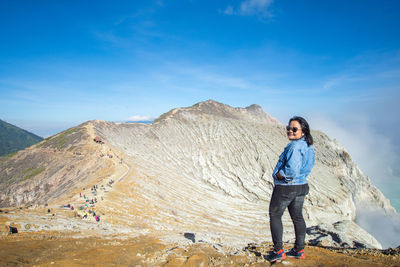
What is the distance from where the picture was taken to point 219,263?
18.9 feet

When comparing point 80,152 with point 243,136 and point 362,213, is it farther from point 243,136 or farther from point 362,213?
point 362,213

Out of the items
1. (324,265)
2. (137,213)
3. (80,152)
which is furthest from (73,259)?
(80,152)

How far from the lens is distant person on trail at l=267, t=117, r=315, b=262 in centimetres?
512

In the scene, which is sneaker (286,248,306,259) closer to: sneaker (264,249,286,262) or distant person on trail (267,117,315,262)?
distant person on trail (267,117,315,262)

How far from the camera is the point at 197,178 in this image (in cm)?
4531

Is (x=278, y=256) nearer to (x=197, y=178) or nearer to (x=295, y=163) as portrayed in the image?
(x=295, y=163)

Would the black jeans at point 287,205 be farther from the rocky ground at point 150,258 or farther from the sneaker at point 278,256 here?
the rocky ground at point 150,258

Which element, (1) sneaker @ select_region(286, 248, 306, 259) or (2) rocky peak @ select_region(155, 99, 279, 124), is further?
(2) rocky peak @ select_region(155, 99, 279, 124)

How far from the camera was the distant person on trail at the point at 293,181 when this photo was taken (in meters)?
5.12

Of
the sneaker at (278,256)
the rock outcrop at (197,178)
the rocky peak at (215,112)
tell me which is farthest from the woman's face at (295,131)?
the rocky peak at (215,112)

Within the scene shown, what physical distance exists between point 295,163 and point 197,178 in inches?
1626

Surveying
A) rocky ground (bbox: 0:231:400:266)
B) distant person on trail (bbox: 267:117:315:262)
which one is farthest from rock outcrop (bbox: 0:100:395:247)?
distant person on trail (bbox: 267:117:315:262)

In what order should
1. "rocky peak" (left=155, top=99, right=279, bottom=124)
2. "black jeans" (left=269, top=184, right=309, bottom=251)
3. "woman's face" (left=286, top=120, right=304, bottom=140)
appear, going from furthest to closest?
1. "rocky peak" (left=155, top=99, right=279, bottom=124)
2. "woman's face" (left=286, top=120, right=304, bottom=140)
3. "black jeans" (left=269, top=184, right=309, bottom=251)

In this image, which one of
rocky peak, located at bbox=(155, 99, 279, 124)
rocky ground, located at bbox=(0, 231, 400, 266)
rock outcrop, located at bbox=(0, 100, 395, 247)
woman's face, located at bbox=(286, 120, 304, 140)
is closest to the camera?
rocky ground, located at bbox=(0, 231, 400, 266)
